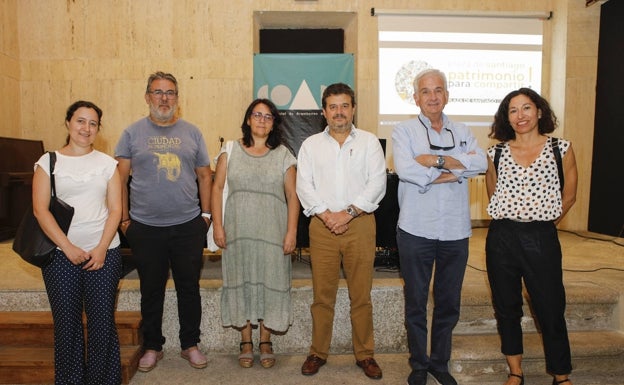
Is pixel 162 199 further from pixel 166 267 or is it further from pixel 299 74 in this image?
pixel 299 74

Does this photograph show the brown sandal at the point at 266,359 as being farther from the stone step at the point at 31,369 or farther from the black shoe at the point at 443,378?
the black shoe at the point at 443,378

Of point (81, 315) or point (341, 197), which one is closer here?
point (81, 315)

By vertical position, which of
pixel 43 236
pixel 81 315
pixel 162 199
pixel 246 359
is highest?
pixel 162 199

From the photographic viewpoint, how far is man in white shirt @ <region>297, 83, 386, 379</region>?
260 cm

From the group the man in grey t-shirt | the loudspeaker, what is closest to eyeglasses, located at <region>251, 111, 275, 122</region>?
the man in grey t-shirt

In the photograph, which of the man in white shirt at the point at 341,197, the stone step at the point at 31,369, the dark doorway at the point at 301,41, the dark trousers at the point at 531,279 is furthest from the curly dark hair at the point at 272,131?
the dark doorway at the point at 301,41

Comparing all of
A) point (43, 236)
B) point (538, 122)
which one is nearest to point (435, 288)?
point (538, 122)

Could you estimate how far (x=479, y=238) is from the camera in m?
5.72

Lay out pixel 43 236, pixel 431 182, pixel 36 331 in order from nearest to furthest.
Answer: pixel 43 236
pixel 431 182
pixel 36 331

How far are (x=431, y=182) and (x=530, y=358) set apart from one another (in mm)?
1443

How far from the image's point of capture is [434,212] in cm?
245

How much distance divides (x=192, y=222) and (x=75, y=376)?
102cm

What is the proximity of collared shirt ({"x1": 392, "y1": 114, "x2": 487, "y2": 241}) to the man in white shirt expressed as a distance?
0.63 ft

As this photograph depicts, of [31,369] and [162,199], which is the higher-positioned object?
[162,199]
